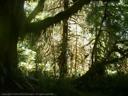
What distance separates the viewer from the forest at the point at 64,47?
29.0ft

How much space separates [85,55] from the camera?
15.4m

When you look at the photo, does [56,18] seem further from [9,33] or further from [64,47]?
[64,47]

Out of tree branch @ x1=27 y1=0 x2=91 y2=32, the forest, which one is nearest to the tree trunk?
the forest

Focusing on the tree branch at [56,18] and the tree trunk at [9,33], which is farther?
the tree branch at [56,18]

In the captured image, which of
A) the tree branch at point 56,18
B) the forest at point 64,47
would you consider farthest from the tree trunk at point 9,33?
the tree branch at point 56,18

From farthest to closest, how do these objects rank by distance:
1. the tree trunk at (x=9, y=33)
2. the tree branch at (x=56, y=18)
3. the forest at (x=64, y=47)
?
the tree branch at (x=56, y=18)
the tree trunk at (x=9, y=33)
the forest at (x=64, y=47)

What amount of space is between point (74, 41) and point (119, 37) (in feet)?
7.28

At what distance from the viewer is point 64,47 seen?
14656 mm

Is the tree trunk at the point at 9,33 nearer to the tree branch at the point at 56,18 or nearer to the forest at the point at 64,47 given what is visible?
the forest at the point at 64,47

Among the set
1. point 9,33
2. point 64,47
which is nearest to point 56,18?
point 9,33

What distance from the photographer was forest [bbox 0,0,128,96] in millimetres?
8836

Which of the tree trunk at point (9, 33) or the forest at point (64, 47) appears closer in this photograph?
the forest at point (64, 47)

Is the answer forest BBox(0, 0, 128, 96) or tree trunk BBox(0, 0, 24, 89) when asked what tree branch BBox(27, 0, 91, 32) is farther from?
tree trunk BBox(0, 0, 24, 89)

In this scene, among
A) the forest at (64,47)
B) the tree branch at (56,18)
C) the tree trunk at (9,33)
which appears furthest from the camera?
the tree branch at (56,18)
